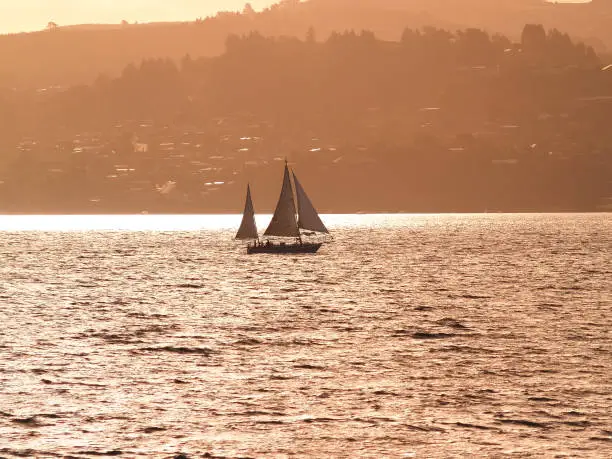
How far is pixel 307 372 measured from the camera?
159ft

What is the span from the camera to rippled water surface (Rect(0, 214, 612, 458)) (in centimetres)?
3409

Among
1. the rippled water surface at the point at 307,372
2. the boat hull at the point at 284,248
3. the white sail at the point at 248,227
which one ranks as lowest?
the rippled water surface at the point at 307,372

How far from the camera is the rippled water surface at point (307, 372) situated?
34.1 m

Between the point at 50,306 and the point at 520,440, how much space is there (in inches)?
2497

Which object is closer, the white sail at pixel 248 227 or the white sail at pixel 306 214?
the white sail at pixel 306 214

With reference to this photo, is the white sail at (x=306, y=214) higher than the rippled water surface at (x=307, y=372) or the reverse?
higher

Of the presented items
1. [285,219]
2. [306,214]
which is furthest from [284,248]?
[306,214]

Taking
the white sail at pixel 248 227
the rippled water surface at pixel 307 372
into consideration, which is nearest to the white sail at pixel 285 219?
the white sail at pixel 248 227

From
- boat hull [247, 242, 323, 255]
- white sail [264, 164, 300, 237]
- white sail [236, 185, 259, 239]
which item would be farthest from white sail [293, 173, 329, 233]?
boat hull [247, 242, 323, 255]

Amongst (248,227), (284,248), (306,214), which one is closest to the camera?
(306,214)

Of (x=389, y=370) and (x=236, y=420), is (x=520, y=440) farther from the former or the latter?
(x=389, y=370)

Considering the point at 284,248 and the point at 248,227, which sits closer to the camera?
the point at 248,227

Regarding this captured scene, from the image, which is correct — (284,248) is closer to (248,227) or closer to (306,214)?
(248,227)

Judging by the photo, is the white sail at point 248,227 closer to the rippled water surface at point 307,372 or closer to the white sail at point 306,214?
the white sail at point 306,214
